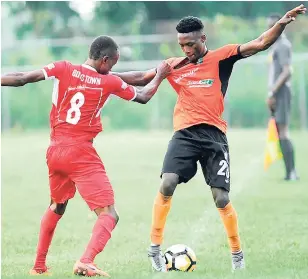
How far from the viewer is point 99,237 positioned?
7.21m

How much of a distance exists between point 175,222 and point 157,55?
21.4 m

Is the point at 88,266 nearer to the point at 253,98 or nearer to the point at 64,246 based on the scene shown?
the point at 64,246

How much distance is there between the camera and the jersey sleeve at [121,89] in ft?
24.3

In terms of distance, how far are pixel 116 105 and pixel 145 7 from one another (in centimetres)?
591

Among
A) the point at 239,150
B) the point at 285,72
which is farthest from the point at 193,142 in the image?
the point at 239,150

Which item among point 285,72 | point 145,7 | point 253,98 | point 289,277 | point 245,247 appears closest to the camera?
point 289,277

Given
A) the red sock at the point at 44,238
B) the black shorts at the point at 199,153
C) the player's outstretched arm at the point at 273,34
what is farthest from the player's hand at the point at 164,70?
the red sock at the point at 44,238

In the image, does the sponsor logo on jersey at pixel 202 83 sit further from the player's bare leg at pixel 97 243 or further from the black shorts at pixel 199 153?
the player's bare leg at pixel 97 243

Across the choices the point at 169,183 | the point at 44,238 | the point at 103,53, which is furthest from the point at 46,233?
the point at 103,53

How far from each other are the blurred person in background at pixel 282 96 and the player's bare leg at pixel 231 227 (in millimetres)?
6883

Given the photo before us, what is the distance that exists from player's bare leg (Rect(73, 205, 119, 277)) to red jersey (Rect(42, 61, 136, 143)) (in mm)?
605

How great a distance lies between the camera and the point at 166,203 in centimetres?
778

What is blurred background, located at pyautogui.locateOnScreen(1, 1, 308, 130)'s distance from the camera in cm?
3091

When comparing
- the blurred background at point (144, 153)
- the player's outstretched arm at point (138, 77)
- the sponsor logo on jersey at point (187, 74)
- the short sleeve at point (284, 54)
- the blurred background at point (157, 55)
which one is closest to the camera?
the sponsor logo on jersey at point (187, 74)
